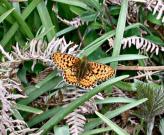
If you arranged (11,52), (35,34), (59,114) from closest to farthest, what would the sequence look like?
(59,114) → (11,52) → (35,34)

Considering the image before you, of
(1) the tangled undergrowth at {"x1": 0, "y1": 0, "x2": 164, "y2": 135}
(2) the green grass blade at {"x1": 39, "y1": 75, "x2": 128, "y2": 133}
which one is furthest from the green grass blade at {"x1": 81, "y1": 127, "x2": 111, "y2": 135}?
(2) the green grass blade at {"x1": 39, "y1": 75, "x2": 128, "y2": 133}

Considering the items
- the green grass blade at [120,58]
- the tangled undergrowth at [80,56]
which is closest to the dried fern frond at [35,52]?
the tangled undergrowth at [80,56]

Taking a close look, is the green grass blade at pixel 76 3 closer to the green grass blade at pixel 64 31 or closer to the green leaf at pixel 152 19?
the green grass blade at pixel 64 31

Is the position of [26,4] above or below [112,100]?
above

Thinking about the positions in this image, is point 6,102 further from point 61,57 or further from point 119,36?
point 119,36

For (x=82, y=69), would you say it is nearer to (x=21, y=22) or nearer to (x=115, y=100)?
(x=115, y=100)

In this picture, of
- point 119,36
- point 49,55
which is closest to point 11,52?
point 49,55
